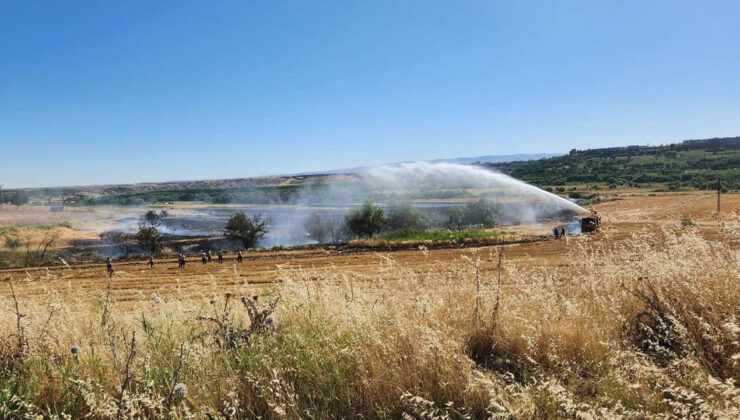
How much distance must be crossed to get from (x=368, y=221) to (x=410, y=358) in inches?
1979

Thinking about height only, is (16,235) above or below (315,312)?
below

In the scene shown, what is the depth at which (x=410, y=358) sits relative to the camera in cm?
367

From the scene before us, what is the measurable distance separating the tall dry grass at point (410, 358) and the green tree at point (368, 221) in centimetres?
4850

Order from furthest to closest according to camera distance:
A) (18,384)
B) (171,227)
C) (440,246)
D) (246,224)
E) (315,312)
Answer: (171,227)
(246,224)
(440,246)
(315,312)
(18,384)

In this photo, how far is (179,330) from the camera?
4.71m

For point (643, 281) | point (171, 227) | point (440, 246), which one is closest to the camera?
point (643, 281)

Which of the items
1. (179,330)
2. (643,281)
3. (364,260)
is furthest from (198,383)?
(364,260)

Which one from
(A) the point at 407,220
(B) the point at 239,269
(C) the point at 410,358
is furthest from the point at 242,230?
(C) the point at 410,358

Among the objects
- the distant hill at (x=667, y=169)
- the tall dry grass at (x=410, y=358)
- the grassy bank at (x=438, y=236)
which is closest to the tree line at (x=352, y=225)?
the grassy bank at (x=438, y=236)

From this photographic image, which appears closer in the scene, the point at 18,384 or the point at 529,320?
the point at 18,384

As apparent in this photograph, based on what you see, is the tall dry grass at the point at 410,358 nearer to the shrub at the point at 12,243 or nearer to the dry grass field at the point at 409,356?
the dry grass field at the point at 409,356

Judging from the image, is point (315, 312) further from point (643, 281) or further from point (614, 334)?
point (643, 281)

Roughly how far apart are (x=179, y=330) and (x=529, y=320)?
377cm

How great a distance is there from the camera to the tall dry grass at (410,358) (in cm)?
308
